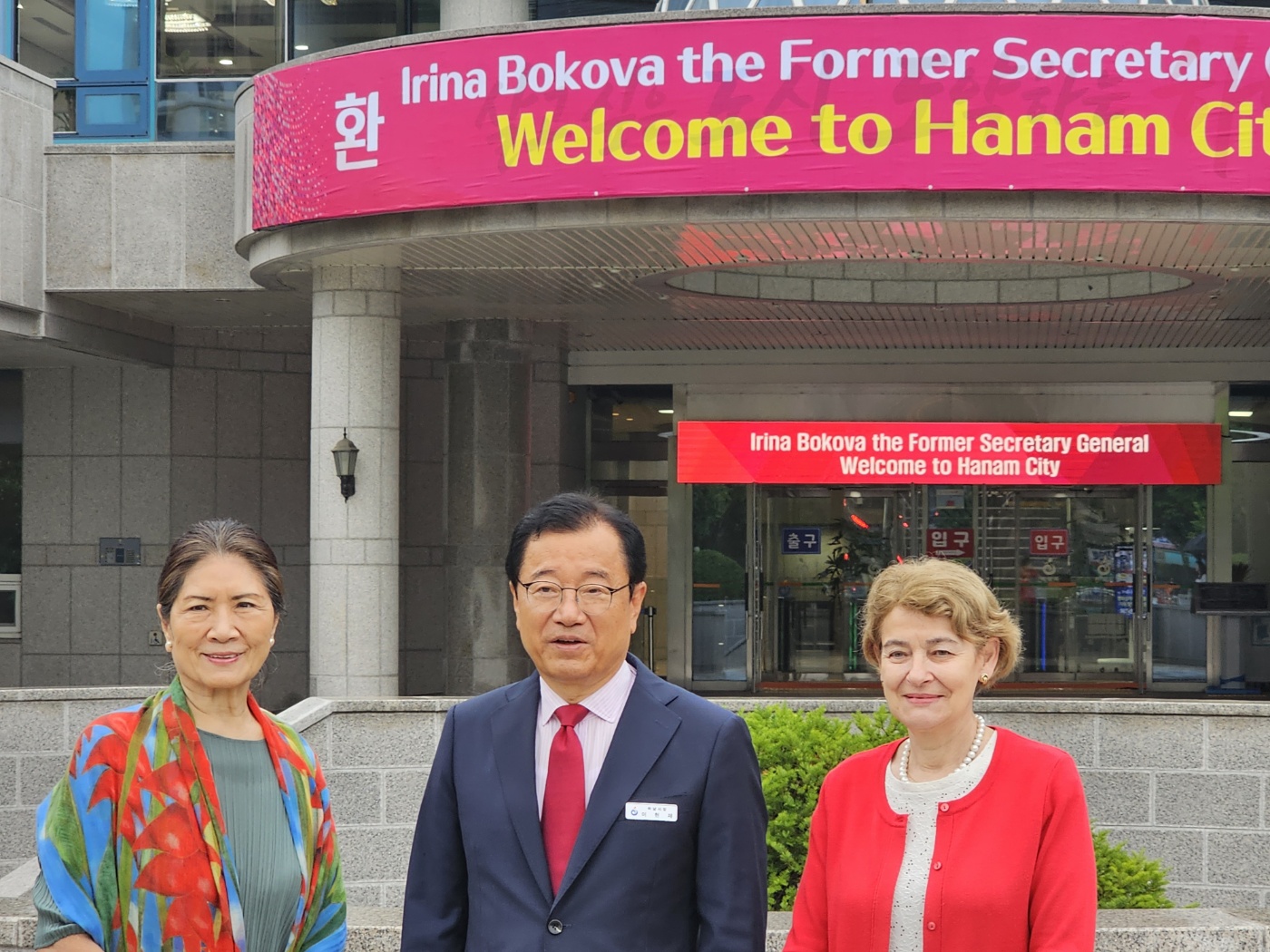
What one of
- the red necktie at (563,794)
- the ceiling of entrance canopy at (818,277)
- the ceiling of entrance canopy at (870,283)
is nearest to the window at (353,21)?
the ceiling of entrance canopy at (818,277)

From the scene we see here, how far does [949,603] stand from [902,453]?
42.8 ft

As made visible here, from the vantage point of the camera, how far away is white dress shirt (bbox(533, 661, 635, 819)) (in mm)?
3463

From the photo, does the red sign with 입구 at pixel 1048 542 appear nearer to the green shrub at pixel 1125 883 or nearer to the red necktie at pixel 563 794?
the green shrub at pixel 1125 883

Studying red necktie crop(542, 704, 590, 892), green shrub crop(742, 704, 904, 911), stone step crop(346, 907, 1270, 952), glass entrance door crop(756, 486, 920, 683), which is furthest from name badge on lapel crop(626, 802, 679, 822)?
glass entrance door crop(756, 486, 920, 683)

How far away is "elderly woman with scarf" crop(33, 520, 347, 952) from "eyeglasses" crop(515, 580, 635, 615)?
0.74 m

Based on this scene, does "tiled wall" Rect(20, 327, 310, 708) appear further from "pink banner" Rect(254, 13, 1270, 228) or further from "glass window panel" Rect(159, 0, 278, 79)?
"pink banner" Rect(254, 13, 1270, 228)

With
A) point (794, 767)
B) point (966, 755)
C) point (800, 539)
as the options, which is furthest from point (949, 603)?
point (800, 539)

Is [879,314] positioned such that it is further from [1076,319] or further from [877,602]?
Answer: [877,602]

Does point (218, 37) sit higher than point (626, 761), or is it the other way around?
point (218, 37)

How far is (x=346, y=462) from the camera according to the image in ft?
43.7

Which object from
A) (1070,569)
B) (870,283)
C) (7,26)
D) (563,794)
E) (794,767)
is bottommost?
(794,767)

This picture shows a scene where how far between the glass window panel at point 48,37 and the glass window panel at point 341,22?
2.41 meters

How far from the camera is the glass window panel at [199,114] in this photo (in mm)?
16641

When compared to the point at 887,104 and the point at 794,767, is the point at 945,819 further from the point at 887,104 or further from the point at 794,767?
the point at 887,104
